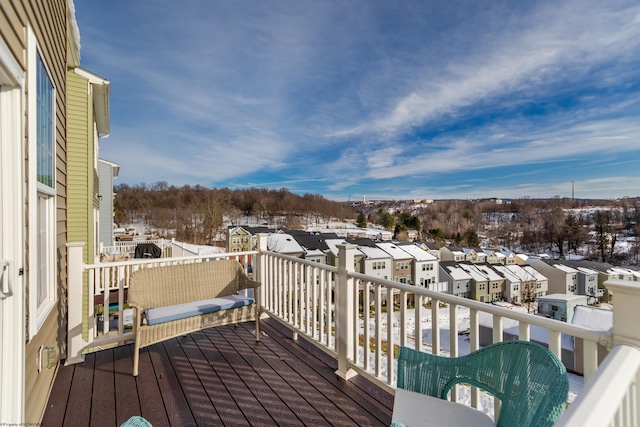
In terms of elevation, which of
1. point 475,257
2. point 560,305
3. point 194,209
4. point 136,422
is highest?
point 194,209

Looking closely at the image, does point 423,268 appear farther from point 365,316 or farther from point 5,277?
point 5,277

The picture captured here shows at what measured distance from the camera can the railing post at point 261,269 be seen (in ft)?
13.1

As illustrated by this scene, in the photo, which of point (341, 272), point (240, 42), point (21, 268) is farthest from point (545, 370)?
point (240, 42)

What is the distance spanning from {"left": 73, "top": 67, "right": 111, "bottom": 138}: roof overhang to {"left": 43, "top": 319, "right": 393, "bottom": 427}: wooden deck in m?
5.16

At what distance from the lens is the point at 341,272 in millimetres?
2629

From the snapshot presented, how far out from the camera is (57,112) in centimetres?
268

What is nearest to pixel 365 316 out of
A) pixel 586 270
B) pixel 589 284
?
pixel 589 284

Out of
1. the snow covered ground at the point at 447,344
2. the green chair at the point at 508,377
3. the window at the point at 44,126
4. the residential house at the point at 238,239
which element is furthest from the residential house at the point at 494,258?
the window at the point at 44,126

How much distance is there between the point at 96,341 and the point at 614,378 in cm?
376

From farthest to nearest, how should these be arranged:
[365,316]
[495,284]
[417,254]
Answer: [495,284] → [417,254] → [365,316]

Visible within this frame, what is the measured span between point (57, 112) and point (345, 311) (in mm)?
3047

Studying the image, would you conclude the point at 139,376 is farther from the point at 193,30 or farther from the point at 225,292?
the point at 193,30

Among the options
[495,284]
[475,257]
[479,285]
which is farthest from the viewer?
[475,257]

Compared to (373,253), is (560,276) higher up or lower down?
lower down
